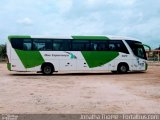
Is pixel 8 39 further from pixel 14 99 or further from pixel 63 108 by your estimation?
pixel 63 108

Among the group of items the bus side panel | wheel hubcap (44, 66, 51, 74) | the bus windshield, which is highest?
the bus windshield

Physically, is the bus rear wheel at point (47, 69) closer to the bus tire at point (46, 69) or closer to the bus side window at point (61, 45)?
the bus tire at point (46, 69)

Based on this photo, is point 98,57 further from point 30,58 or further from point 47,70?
point 30,58

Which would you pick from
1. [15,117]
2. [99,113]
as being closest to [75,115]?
[99,113]

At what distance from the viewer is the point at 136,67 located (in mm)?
29266

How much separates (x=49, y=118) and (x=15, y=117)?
0.80 metres

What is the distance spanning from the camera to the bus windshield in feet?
94.6

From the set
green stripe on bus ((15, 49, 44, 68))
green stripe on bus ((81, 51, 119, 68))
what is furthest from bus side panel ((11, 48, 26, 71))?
green stripe on bus ((81, 51, 119, 68))

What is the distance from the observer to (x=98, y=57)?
28.3 m

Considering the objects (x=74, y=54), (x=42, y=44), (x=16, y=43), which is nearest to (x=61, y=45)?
(x=74, y=54)

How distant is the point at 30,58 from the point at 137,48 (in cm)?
779

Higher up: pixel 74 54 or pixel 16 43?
pixel 16 43

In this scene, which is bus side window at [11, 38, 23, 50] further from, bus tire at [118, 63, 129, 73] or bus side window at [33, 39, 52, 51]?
bus tire at [118, 63, 129, 73]

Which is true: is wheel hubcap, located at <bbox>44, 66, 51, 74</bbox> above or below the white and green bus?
below
